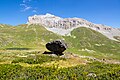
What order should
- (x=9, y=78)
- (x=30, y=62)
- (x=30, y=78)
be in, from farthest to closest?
(x=30, y=62)
(x=9, y=78)
(x=30, y=78)

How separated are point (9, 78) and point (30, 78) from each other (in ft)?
11.7

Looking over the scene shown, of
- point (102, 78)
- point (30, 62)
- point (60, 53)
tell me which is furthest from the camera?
point (60, 53)

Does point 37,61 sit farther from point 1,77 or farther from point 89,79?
point 89,79

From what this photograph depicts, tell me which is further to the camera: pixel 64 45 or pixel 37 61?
pixel 64 45

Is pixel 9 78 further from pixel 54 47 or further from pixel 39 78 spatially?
pixel 54 47

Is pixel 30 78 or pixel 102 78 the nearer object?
pixel 102 78

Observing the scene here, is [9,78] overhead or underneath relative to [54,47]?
underneath

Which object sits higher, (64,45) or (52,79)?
(64,45)

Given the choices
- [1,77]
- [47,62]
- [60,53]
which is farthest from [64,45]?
[1,77]

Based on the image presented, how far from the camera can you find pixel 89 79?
22.8m

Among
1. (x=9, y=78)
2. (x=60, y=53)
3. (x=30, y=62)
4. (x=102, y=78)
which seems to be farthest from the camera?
(x=60, y=53)

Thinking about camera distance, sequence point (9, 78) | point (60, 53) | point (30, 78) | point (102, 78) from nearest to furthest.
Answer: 1. point (102, 78)
2. point (30, 78)
3. point (9, 78)
4. point (60, 53)

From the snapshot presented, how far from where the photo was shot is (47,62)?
54.2m

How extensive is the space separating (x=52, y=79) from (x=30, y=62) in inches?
1202
